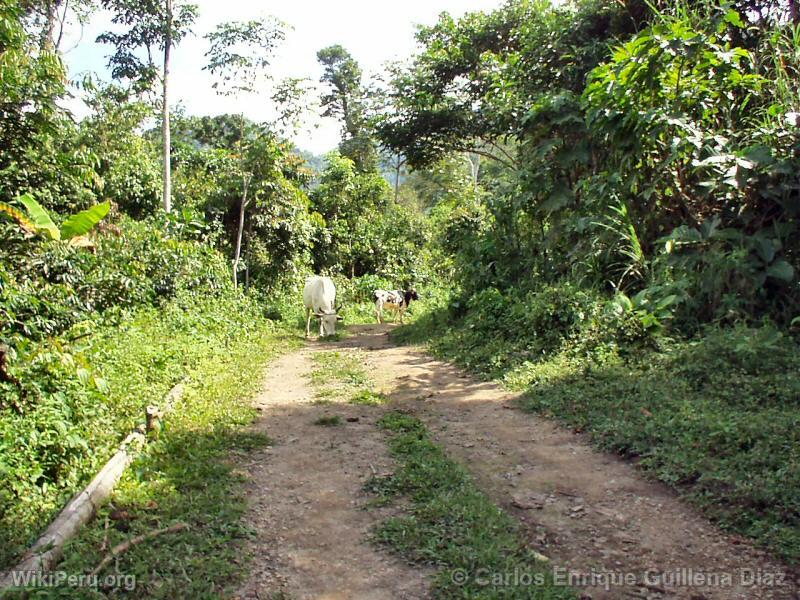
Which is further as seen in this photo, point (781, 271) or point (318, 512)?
point (781, 271)

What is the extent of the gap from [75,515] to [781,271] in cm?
680

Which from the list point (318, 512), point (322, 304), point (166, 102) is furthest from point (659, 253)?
point (166, 102)

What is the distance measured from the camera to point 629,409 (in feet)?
17.7

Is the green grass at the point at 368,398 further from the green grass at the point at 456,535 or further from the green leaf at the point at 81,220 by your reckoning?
the green leaf at the point at 81,220

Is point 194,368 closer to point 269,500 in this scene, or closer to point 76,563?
point 269,500

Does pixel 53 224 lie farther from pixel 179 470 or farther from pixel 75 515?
pixel 75 515

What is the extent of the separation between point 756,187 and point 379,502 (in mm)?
5670

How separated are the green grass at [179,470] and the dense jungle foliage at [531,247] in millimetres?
68

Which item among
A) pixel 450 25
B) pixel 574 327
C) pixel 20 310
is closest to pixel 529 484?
pixel 574 327

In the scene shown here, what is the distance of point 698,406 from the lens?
16.5 feet

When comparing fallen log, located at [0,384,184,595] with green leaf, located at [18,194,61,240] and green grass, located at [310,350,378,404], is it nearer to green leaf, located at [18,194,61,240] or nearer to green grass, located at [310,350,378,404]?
green grass, located at [310,350,378,404]

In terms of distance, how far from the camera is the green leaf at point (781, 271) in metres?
6.39

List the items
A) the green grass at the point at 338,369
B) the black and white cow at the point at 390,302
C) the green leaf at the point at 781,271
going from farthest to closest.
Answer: the black and white cow at the point at 390,302, the green grass at the point at 338,369, the green leaf at the point at 781,271

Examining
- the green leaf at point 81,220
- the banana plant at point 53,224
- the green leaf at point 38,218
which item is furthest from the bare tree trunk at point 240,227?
the green leaf at point 38,218
